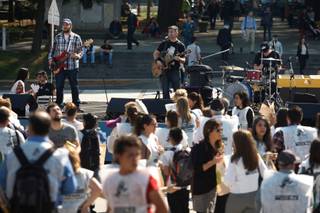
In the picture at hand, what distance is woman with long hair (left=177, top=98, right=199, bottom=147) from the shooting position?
44.6 ft

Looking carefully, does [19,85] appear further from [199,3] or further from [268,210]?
[199,3]

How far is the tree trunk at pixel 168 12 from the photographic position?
146ft

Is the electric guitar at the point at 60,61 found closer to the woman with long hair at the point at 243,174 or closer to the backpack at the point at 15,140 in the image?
the backpack at the point at 15,140

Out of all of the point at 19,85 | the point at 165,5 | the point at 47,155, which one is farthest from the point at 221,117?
the point at 165,5

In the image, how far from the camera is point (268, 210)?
9.80m

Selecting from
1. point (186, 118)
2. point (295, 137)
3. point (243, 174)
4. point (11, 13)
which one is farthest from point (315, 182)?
point (11, 13)

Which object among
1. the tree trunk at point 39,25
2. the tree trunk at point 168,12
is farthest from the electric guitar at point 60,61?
the tree trunk at point 168,12

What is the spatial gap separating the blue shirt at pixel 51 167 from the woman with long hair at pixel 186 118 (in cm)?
478

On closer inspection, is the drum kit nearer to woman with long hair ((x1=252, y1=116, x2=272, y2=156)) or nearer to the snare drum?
the snare drum

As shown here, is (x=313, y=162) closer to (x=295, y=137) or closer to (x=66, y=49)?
(x=295, y=137)

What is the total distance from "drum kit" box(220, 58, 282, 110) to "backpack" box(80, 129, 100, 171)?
32.2 ft

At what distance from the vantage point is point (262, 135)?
38.3 ft

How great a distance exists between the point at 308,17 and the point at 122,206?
124 ft

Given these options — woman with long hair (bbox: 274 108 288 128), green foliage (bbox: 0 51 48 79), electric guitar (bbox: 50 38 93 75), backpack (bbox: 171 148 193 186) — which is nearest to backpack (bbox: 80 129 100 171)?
backpack (bbox: 171 148 193 186)
